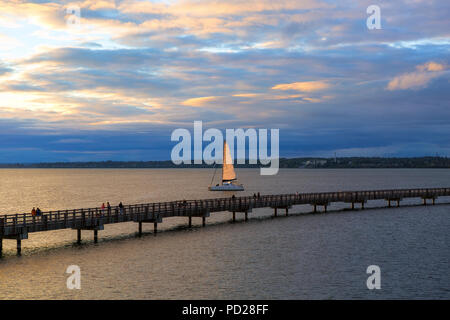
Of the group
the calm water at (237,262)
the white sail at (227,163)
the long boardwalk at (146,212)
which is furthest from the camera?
the white sail at (227,163)

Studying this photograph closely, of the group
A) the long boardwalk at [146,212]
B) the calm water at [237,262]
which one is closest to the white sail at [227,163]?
the long boardwalk at [146,212]

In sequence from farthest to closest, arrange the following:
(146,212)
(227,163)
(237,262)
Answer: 1. (227,163)
2. (146,212)
3. (237,262)

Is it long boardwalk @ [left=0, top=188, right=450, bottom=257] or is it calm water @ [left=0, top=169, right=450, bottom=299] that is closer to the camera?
calm water @ [left=0, top=169, right=450, bottom=299]

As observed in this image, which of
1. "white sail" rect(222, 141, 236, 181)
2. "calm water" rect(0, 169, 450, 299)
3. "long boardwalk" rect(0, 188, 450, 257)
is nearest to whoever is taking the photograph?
"calm water" rect(0, 169, 450, 299)

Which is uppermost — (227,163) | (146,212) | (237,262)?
(227,163)

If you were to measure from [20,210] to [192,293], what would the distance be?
214 ft

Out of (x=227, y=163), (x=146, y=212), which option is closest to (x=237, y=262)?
(x=146, y=212)

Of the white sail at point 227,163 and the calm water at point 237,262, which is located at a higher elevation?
the white sail at point 227,163

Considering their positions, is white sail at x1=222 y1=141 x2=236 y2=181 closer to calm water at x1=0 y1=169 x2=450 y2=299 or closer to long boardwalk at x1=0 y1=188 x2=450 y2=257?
long boardwalk at x1=0 y1=188 x2=450 y2=257

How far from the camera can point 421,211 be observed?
7888cm

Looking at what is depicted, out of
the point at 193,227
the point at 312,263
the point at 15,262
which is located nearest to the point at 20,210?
the point at 193,227

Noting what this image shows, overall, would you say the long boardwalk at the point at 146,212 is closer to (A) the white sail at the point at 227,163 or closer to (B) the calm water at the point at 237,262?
(B) the calm water at the point at 237,262

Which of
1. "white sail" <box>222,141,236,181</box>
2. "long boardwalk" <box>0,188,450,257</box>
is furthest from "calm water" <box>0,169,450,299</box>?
"white sail" <box>222,141,236,181</box>

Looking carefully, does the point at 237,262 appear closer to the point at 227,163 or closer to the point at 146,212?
the point at 146,212
